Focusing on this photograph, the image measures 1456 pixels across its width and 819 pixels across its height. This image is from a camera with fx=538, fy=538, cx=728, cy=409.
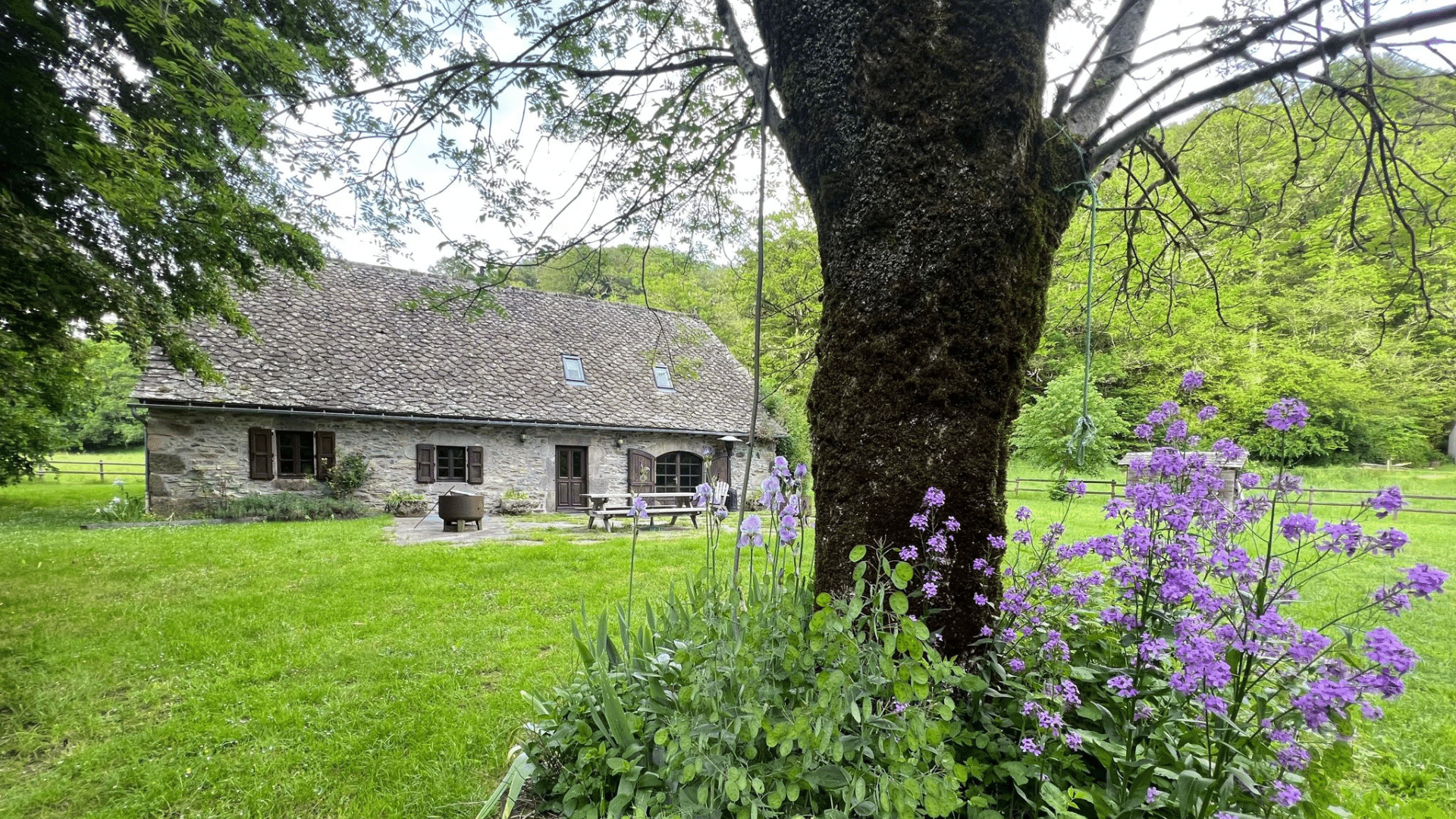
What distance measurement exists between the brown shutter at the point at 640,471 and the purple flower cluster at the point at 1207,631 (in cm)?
1348

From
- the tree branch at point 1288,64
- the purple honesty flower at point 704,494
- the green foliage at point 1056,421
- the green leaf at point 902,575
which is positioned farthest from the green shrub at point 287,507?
the green foliage at point 1056,421

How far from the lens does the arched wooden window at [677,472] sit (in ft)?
51.1

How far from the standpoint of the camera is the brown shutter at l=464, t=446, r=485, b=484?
13250 mm

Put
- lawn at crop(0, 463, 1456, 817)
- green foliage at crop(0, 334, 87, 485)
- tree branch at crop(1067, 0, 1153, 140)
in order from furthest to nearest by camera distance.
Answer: green foliage at crop(0, 334, 87, 485)
lawn at crop(0, 463, 1456, 817)
tree branch at crop(1067, 0, 1153, 140)

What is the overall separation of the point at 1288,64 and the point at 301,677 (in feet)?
19.1

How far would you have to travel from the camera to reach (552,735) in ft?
6.53

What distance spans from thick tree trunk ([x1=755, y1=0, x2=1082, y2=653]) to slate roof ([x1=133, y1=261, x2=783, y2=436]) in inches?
321

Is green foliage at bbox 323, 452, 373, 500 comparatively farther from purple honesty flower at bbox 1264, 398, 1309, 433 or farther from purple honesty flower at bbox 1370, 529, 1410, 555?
purple honesty flower at bbox 1370, 529, 1410, 555

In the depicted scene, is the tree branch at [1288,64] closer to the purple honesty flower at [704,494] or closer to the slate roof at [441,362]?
the purple honesty flower at [704,494]

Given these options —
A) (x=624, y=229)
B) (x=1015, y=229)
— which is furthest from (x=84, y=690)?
(x=1015, y=229)

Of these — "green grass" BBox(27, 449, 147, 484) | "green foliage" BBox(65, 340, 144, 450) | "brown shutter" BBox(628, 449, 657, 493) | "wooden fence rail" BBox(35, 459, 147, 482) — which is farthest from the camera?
"green foliage" BBox(65, 340, 144, 450)

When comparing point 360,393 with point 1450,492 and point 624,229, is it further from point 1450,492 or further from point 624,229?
point 1450,492

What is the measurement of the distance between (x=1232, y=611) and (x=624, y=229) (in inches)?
136

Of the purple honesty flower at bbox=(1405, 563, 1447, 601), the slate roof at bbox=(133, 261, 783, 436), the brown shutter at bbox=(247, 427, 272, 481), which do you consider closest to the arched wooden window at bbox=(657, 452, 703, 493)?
the slate roof at bbox=(133, 261, 783, 436)
